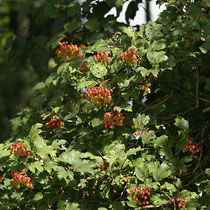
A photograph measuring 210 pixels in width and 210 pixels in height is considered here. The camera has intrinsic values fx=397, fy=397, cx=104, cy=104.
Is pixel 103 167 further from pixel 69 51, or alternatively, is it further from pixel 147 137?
pixel 69 51

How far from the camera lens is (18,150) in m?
2.35

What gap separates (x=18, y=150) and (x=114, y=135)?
773mm

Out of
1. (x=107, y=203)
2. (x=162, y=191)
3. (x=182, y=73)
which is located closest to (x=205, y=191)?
(x=162, y=191)

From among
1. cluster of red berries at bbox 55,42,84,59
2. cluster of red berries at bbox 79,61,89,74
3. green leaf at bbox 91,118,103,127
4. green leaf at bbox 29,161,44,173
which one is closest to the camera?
green leaf at bbox 29,161,44,173

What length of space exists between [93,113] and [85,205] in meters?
0.67

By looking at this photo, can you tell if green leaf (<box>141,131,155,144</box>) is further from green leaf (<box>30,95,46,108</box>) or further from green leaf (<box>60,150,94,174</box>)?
green leaf (<box>30,95,46,108</box>)

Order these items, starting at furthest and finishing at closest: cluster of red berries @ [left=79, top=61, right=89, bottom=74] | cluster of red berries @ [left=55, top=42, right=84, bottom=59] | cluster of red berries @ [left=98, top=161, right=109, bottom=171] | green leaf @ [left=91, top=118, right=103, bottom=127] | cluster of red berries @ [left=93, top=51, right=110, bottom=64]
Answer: cluster of red berries @ [left=55, top=42, right=84, bottom=59] < cluster of red berries @ [left=79, top=61, right=89, bottom=74] < green leaf @ [left=91, top=118, right=103, bottom=127] < cluster of red berries @ [left=93, top=51, right=110, bottom=64] < cluster of red berries @ [left=98, top=161, right=109, bottom=171]

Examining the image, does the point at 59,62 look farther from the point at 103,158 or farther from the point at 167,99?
the point at 103,158

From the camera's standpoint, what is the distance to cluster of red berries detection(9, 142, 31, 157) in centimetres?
234

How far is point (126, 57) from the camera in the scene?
253 cm

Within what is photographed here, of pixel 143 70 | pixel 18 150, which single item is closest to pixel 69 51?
pixel 143 70

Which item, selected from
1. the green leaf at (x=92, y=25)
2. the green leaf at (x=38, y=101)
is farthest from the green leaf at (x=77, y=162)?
the green leaf at (x=92, y=25)

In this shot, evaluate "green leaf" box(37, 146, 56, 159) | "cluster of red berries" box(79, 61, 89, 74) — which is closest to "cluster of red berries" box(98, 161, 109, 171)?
"green leaf" box(37, 146, 56, 159)

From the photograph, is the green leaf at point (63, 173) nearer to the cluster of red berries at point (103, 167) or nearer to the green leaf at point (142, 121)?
the cluster of red berries at point (103, 167)
